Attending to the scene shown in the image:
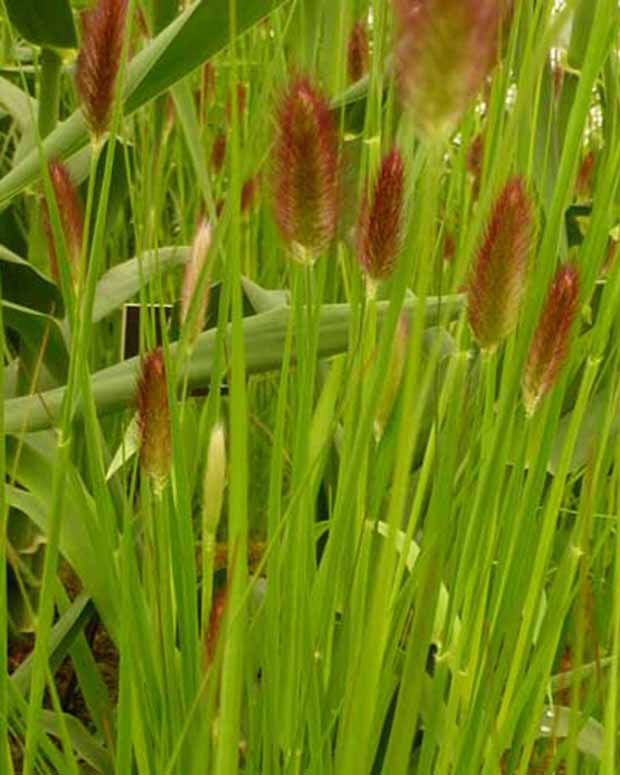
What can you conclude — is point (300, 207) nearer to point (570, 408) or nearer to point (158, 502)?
point (158, 502)

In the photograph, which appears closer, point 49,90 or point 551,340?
point 551,340

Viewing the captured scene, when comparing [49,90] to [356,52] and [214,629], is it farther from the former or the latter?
[214,629]

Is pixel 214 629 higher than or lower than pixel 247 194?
lower

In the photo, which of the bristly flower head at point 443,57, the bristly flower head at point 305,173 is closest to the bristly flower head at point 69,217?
the bristly flower head at point 305,173

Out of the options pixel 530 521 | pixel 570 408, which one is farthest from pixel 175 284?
pixel 530 521

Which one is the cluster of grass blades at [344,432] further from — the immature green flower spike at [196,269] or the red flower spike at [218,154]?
the red flower spike at [218,154]

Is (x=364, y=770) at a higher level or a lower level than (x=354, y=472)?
lower

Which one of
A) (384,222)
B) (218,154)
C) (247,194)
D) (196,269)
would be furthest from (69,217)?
(218,154)
